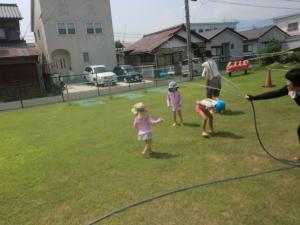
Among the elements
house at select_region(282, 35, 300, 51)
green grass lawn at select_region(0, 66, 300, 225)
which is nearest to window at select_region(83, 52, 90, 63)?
green grass lawn at select_region(0, 66, 300, 225)

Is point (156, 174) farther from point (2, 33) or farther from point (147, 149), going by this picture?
point (2, 33)

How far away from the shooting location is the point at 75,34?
106ft

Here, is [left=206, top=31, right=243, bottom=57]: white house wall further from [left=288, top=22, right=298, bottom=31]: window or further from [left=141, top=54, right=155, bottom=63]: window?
[left=288, top=22, right=298, bottom=31]: window

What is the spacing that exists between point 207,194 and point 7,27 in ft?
102

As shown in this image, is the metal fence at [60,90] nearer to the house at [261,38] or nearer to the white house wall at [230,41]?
the white house wall at [230,41]

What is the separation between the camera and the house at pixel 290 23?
48344 mm

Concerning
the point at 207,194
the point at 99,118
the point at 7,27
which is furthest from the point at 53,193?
the point at 7,27

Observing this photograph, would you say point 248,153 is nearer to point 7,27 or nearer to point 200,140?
point 200,140

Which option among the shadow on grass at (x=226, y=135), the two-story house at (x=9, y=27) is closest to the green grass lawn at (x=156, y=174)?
the shadow on grass at (x=226, y=135)

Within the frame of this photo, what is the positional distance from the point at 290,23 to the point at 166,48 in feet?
90.0

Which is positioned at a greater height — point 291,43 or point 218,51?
point 291,43

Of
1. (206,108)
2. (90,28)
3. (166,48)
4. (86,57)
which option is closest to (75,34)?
(90,28)

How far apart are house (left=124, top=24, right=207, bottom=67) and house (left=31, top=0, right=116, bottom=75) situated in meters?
4.02

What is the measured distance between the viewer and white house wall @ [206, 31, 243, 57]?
39.9 m
